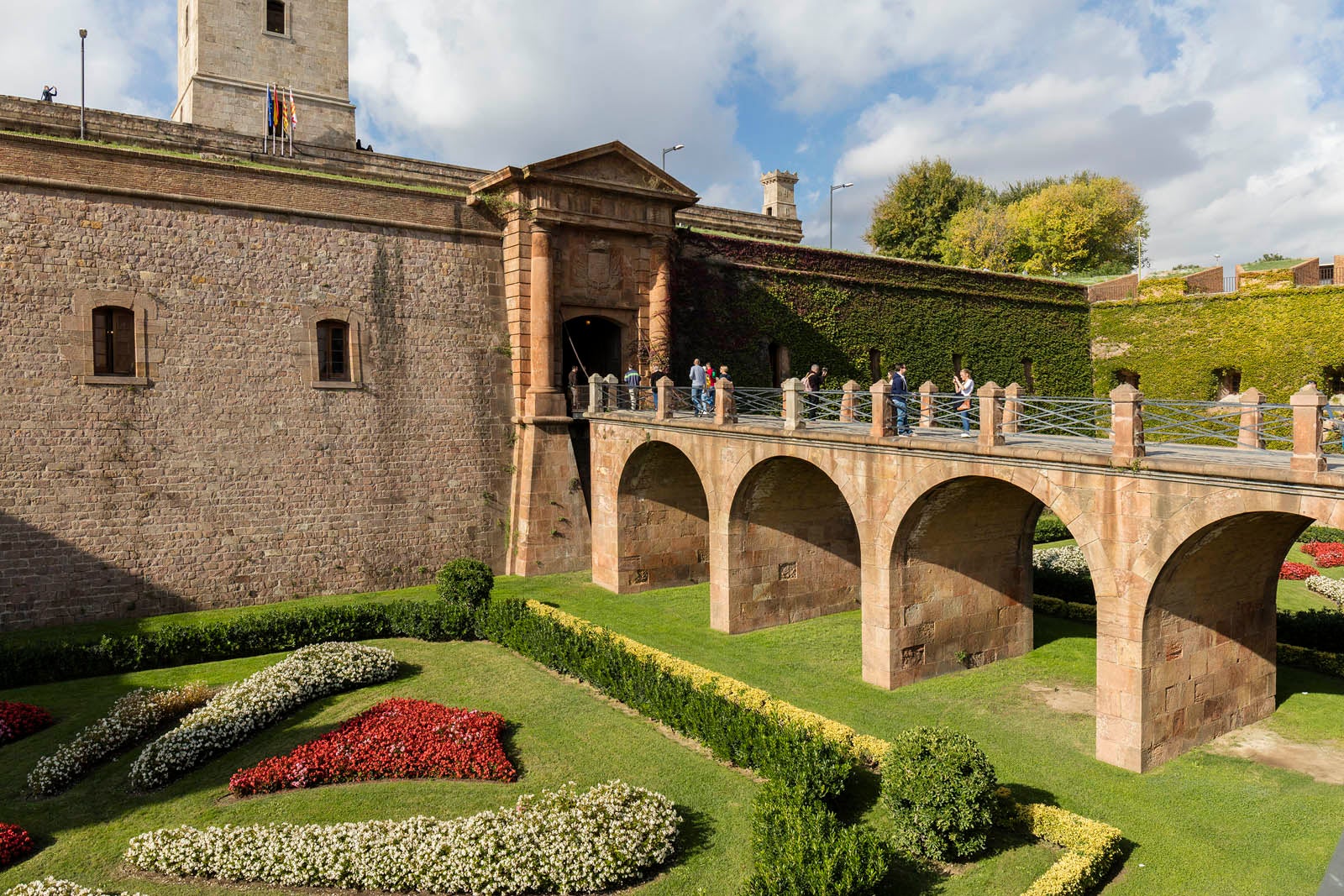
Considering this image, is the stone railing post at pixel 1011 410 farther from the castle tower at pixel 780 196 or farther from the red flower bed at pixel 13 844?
the castle tower at pixel 780 196

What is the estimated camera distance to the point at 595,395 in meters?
23.2

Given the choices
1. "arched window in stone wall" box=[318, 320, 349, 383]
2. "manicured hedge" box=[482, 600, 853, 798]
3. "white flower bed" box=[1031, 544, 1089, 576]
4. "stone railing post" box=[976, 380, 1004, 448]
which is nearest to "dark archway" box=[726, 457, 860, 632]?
"manicured hedge" box=[482, 600, 853, 798]

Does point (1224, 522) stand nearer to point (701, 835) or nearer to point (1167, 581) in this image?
point (1167, 581)

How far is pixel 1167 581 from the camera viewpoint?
38.6ft

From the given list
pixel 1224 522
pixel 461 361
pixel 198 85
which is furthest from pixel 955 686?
pixel 198 85

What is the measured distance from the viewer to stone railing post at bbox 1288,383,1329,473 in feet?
32.9

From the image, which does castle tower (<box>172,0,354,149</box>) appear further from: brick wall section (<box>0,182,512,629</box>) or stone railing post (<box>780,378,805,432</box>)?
stone railing post (<box>780,378,805,432</box>)

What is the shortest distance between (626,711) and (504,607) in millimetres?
4809

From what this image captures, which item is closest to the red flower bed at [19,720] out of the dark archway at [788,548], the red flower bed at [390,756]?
the red flower bed at [390,756]

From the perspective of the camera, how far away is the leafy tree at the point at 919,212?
50969mm

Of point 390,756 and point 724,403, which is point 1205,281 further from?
point 390,756

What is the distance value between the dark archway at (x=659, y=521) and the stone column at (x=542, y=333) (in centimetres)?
310

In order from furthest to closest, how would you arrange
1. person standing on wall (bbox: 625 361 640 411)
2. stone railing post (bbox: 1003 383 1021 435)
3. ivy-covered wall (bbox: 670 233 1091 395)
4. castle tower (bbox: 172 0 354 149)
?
ivy-covered wall (bbox: 670 233 1091 395), castle tower (bbox: 172 0 354 149), person standing on wall (bbox: 625 361 640 411), stone railing post (bbox: 1003 383 1021 435)

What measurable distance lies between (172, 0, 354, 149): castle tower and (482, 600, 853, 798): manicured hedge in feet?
59.6
